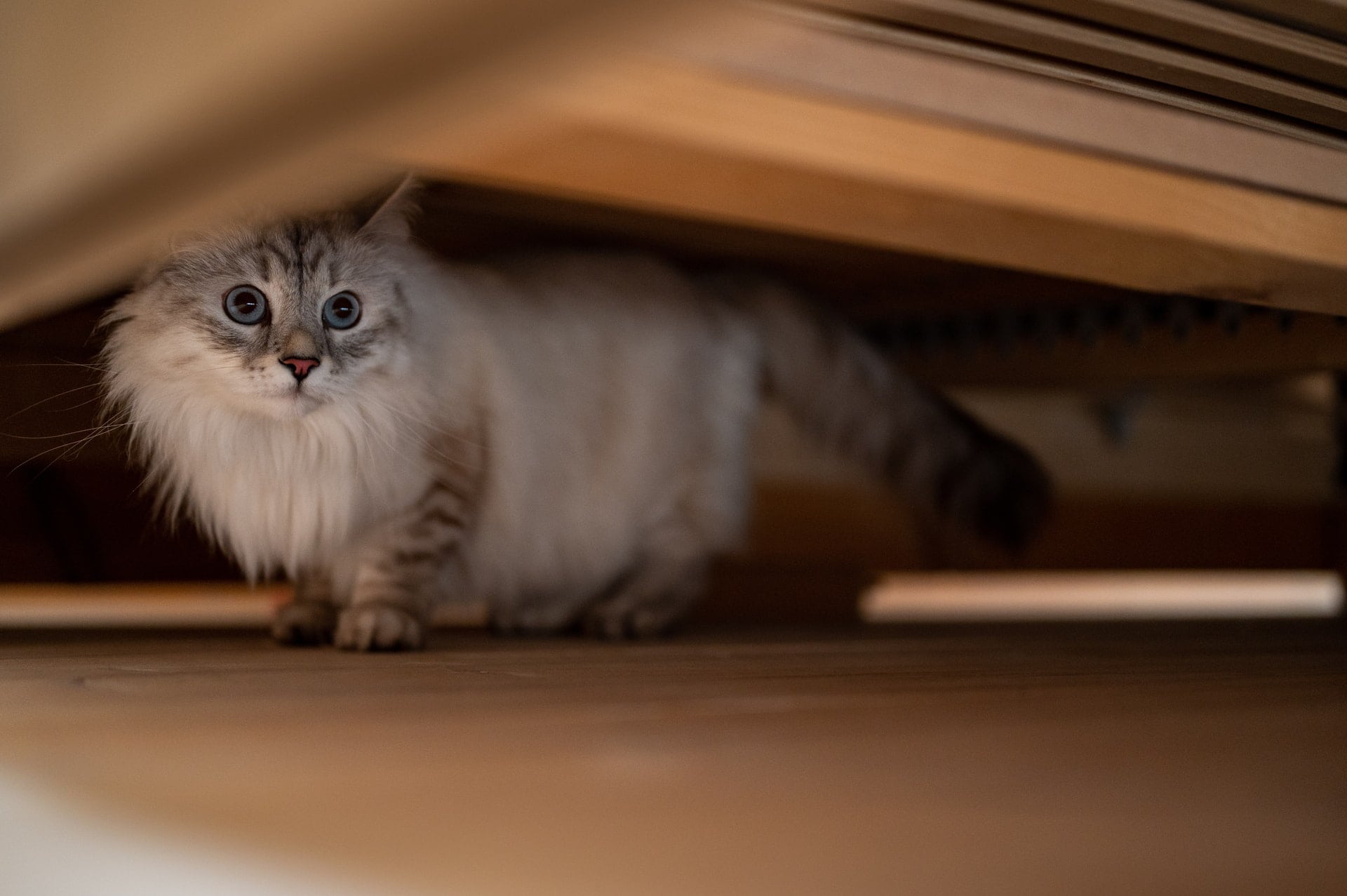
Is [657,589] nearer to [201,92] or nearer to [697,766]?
[697,766]

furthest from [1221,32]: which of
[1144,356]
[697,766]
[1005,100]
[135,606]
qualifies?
[135,606]

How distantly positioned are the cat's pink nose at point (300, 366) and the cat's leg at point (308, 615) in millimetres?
436

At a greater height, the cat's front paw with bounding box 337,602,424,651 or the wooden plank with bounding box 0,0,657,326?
the wooden plank with bounding box 0,0,657,326

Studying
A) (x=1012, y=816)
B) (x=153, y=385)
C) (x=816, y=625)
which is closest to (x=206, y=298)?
(x=153, y=385)

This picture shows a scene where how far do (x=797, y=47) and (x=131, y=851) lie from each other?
0.73 metres

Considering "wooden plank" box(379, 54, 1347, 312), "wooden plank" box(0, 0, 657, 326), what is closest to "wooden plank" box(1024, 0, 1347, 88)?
"wooden plank" box(379, 54, 1347, 312)

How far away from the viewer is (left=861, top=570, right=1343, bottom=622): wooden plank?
274 centimetres

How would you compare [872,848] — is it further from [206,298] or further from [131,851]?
[206,298]

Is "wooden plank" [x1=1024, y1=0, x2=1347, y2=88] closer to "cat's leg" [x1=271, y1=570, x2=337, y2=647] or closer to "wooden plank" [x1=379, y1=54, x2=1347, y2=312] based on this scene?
"wooden plank" [x1=379, y1=54, x2=1347, y2=312]

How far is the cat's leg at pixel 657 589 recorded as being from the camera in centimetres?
188

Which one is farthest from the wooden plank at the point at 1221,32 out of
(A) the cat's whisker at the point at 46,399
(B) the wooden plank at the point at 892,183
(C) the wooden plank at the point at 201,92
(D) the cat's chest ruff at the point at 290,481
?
(A) the cat's whisker at the point at 46,399

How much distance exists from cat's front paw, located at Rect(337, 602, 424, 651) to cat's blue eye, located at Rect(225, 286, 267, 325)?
44 cm

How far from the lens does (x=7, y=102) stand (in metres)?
0.87

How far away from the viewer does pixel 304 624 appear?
1631 mm
